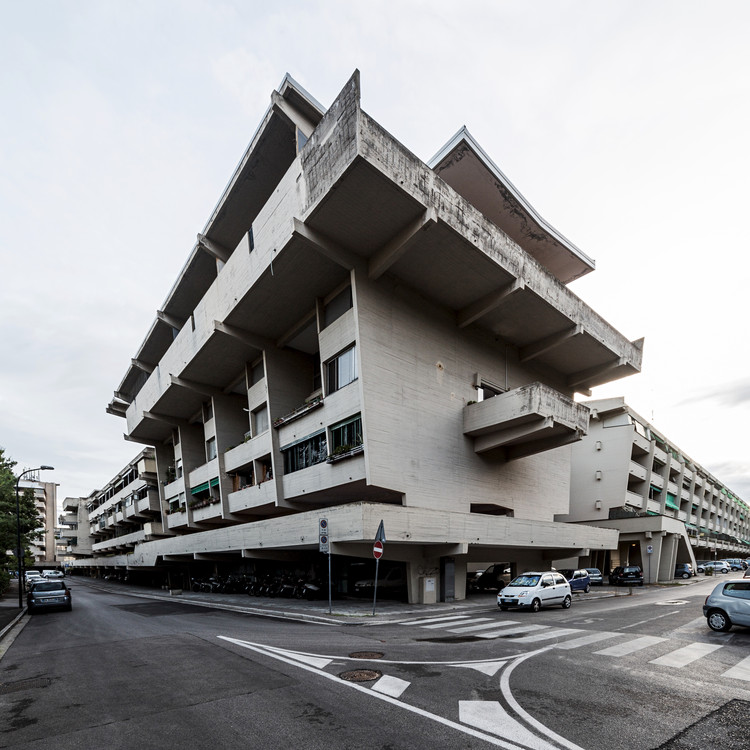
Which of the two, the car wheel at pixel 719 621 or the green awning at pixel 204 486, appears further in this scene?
the green awning at pixel 204 486

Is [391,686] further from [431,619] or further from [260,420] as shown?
[260,420]

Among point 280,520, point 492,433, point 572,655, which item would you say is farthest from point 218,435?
point 572,655

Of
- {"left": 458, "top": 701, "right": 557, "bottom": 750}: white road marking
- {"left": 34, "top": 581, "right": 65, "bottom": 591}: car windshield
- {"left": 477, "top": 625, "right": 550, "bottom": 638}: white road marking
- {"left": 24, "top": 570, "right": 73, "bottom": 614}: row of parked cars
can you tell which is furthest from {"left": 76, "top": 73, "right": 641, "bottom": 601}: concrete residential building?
{"left": 458, "top": 701, "right": 557, "bottom": 750}: white road marking

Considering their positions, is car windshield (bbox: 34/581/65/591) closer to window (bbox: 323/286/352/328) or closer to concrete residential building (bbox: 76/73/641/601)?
concrete residential building (bbox: 76/73/641/601)

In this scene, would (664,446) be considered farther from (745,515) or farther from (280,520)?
(745,515)

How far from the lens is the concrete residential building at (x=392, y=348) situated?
19.4m

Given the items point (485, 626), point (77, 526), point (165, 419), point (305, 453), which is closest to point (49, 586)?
point (305, 453)

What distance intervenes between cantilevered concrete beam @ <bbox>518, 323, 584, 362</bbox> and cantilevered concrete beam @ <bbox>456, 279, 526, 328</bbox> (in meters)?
5.22

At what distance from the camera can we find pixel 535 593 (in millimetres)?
18828

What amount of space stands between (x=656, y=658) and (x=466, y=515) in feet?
39.3

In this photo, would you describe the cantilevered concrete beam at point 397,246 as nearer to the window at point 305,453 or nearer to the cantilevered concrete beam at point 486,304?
the cantilevered concrete beam at point 486,304

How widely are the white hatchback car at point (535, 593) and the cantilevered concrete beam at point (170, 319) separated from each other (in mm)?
32798

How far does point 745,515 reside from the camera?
10544 cm

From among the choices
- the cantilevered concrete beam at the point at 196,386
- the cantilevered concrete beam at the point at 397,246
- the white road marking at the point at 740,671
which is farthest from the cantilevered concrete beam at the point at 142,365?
the white road marking at the point at 740,671
